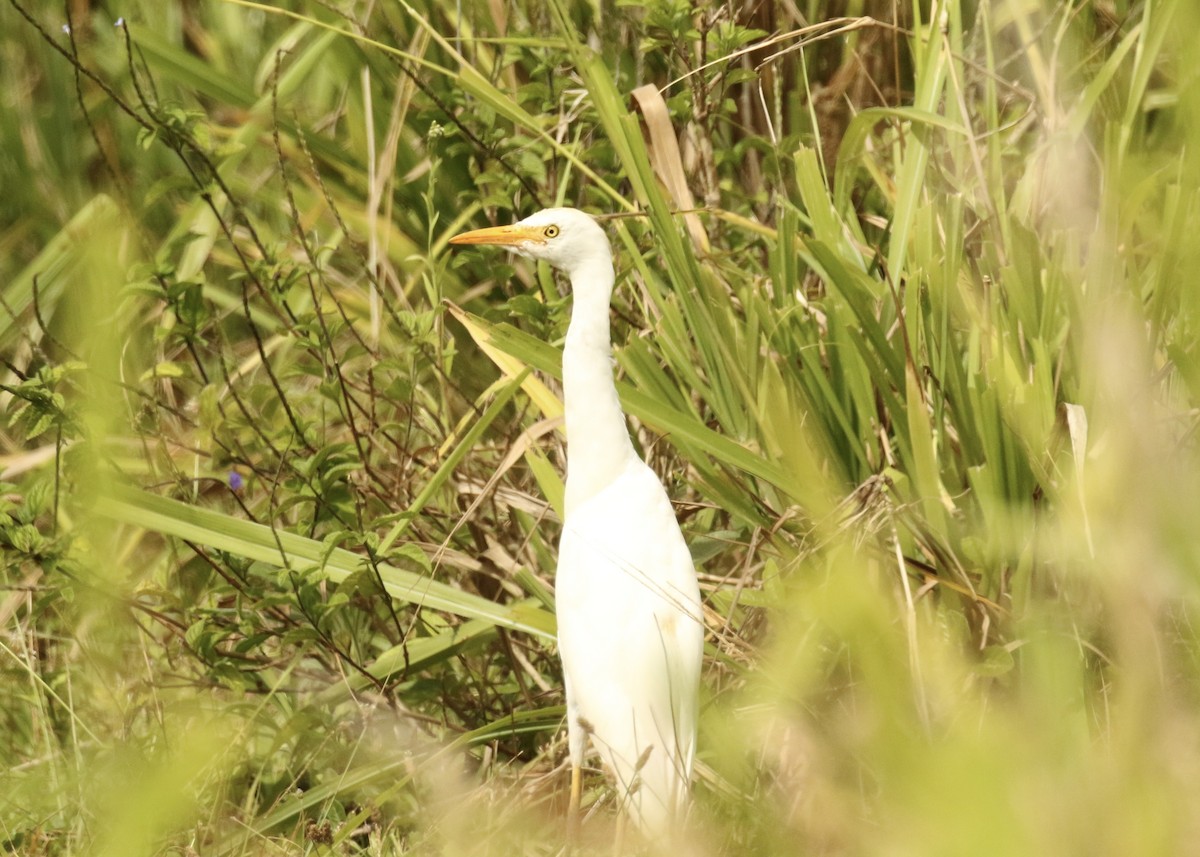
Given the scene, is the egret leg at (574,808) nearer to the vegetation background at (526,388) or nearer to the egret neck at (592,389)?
the vegetation background at (526,388)

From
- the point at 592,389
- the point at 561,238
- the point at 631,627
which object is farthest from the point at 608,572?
the point at 561,238

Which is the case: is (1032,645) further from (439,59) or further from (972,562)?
(439,59)

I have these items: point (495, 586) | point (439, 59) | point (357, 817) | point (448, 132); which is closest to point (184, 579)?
point (495, 586)

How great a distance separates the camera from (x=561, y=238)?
1526 millimetres

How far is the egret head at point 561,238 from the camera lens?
151cm

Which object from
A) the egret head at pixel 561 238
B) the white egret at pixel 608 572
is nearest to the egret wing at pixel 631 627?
the white egret at pixel 608 572

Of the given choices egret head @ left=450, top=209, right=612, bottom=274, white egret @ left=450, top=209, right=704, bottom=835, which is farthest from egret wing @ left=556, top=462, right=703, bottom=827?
egret head @ left=450, top=209, right=612, bottom=274

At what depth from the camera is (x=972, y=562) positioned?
1555mm

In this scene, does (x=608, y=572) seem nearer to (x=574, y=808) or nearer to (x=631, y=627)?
(x=631, y=627)

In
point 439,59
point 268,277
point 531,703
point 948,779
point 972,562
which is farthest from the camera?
point 439,59

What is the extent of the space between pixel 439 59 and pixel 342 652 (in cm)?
109

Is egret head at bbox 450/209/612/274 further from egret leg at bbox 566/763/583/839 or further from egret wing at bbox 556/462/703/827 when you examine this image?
egret leg at bbox 566/763/583/839

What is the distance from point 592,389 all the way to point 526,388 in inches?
13.2

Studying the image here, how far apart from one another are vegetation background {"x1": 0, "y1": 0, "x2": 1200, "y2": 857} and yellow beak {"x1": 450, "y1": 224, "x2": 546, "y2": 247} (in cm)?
11
